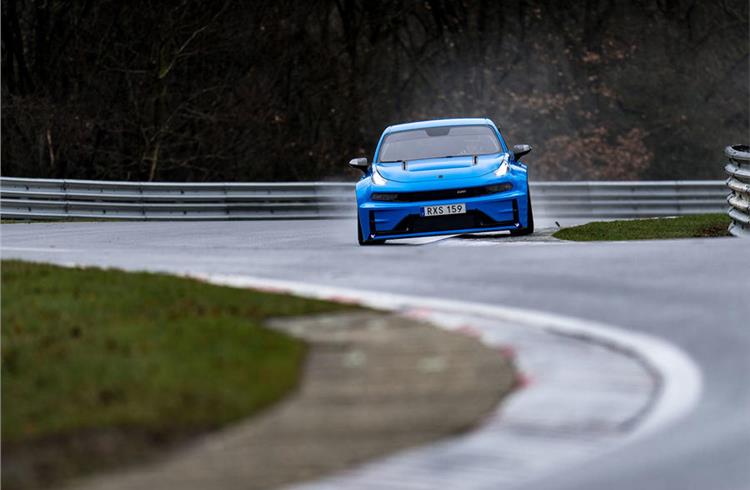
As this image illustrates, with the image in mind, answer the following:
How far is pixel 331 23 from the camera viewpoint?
4506 cm

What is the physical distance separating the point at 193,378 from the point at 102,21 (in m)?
32.4

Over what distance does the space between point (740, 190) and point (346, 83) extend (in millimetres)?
23432

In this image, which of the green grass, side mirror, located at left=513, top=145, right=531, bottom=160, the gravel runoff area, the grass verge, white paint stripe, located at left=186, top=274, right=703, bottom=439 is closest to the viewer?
the gravel runoff area

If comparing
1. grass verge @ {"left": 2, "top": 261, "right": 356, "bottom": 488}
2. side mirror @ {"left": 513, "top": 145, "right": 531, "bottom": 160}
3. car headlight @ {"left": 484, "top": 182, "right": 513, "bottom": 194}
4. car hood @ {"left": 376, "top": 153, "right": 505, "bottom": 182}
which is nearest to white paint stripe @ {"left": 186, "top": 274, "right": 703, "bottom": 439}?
grass verge @ {"left": 2, "top": 261, "right": 356, "bottom": 488}

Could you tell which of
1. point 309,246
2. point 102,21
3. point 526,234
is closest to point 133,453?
point 309,246

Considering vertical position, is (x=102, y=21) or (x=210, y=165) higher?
(x=102, y=21)

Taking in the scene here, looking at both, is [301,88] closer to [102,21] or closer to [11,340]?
[102,21]

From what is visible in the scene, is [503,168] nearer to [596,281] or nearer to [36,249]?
[36,249]

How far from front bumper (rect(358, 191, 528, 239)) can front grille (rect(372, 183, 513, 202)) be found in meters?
0.05

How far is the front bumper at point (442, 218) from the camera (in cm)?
1777

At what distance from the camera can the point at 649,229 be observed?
23.8 m

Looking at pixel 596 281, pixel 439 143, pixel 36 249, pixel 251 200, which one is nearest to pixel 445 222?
pixel 439 143

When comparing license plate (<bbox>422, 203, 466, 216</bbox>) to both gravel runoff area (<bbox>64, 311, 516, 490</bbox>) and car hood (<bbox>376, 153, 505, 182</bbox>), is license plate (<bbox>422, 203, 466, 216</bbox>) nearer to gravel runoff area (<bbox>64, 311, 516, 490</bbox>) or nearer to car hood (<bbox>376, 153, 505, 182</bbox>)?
car hood (<bbox>376, 153, 505, 182</bbox>)

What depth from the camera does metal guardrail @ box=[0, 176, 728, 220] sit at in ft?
94.5
